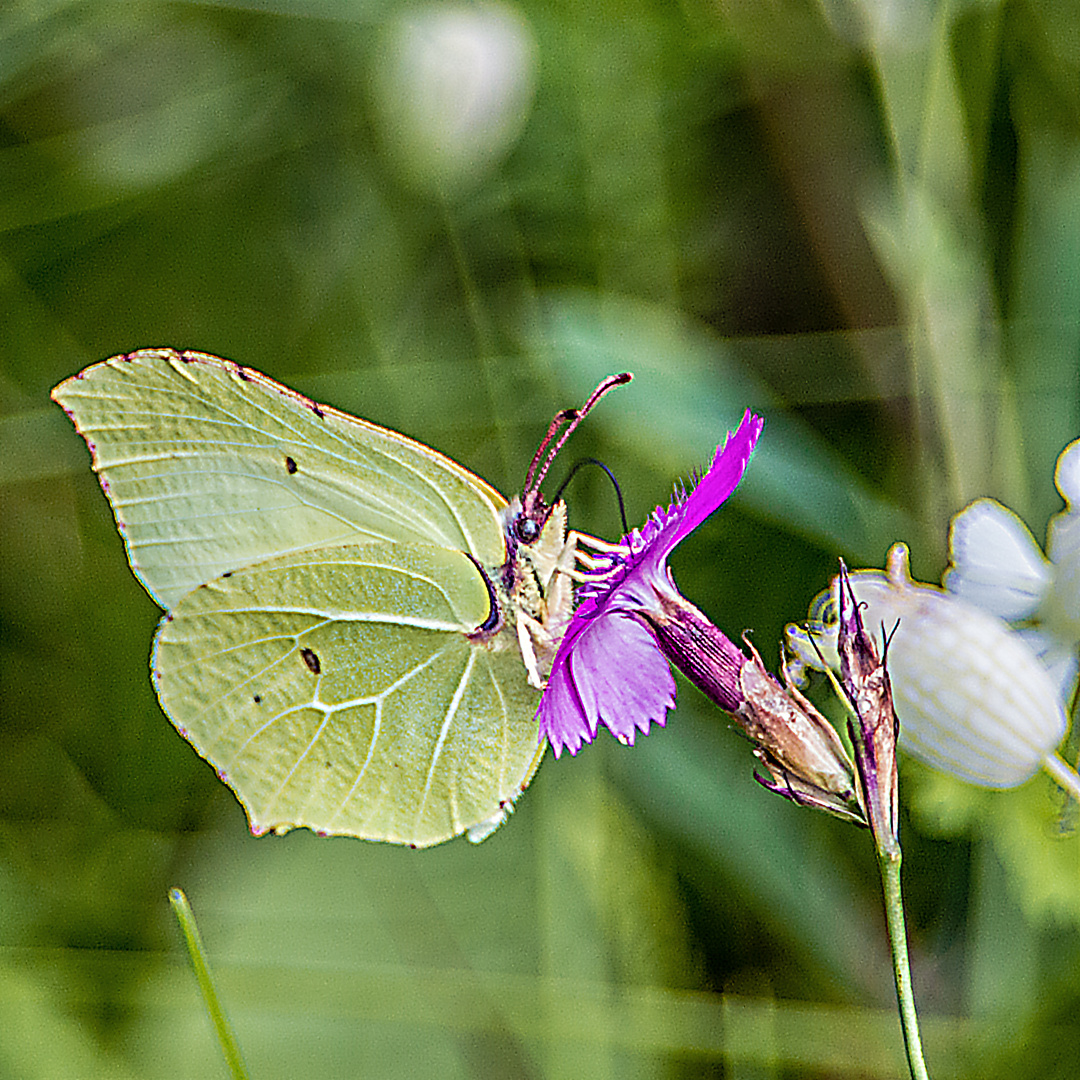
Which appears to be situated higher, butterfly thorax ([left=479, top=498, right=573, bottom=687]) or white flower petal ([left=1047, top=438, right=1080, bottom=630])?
butterfly thorax ([left=479, top=498, right=573, bottom=687])

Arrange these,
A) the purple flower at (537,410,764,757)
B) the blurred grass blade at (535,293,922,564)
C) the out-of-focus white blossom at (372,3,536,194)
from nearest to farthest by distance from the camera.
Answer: the purple flower at (537,410,764,757) → the blurred grass blade at (535,293,922,564) → the out-of-focus white blossom at (372,3,536,194)

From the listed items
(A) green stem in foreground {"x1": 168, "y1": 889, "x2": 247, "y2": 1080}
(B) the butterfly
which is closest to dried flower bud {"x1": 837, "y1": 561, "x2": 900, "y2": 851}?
(B) the butterfly

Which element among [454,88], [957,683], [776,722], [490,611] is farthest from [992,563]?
[454,88]

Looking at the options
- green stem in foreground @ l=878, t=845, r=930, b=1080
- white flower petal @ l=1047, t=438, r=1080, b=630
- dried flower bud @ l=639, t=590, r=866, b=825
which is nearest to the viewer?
green stem in foreground @ l=878, t=845, r=930, b=1080

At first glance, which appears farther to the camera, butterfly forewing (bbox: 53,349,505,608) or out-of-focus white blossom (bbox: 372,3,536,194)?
out-of-focus white blossom (bbox: 372,3,536,194)

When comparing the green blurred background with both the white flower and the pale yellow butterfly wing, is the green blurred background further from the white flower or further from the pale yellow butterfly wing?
the pale yellow butterfly wing

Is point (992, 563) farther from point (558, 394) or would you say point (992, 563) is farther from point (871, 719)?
point (558, 394)
